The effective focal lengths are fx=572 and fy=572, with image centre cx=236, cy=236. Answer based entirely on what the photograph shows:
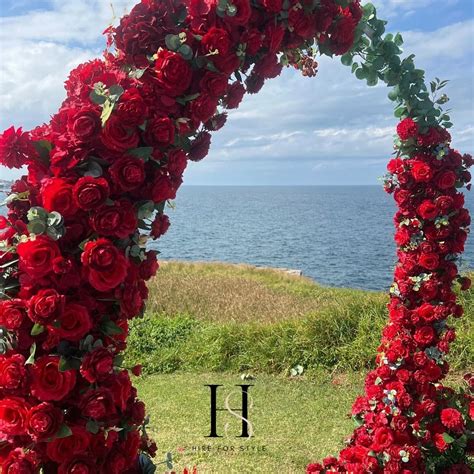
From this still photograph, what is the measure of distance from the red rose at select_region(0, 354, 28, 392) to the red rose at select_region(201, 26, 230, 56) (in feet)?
5.00

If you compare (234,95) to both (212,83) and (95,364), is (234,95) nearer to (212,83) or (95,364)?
(212,83)

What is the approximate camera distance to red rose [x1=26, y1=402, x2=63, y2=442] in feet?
7.22

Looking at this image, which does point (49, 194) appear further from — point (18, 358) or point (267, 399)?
point (267, 399)

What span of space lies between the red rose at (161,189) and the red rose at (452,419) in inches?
Answer: 122

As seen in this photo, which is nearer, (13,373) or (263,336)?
(13,373)

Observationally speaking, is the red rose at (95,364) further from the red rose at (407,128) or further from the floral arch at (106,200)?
the red rose at (407,128)

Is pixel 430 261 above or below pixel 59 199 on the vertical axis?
below

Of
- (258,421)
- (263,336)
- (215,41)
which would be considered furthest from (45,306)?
(263,336)

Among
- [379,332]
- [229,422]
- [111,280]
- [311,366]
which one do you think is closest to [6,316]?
[111,280]

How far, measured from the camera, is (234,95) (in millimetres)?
2830

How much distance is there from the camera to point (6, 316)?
225 cm

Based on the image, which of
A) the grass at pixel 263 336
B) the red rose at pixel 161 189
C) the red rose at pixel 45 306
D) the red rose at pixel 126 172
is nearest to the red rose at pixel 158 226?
the red rose at pixel 161 189

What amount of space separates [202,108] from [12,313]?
116 centimetres

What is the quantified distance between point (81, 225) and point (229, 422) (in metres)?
4.75
